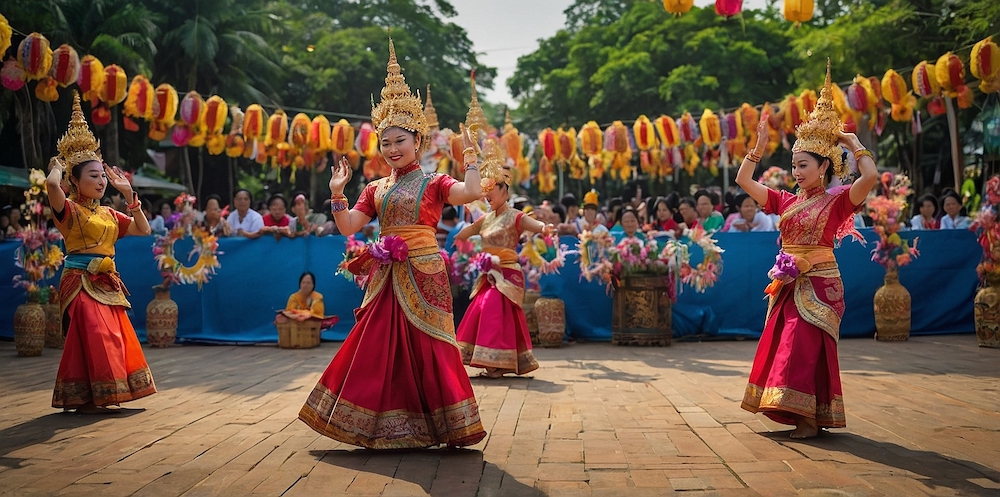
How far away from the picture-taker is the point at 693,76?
24.6 m

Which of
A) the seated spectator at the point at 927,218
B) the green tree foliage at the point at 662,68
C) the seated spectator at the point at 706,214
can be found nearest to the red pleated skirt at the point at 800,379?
the seated spectator at the point at 706,214

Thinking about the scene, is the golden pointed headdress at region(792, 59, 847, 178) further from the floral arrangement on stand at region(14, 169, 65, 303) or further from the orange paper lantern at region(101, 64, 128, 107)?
the orange paper lantern at region(101, 64, 128, 107)

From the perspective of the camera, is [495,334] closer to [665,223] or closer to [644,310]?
[644,310]

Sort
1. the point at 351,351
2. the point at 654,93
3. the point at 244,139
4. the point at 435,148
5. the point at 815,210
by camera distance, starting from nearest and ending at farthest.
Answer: the point at 351,351
the point at 815,210
the point at 244,139
the point at 435,148
the point at 654,93

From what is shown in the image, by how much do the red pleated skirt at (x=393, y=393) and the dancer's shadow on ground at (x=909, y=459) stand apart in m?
1.68

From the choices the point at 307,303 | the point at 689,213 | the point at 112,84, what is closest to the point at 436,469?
the point at 307,303

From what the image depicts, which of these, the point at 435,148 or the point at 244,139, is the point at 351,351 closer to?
the point at 244,139

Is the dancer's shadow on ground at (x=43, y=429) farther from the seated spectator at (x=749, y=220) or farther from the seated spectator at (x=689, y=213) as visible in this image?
the seated spectator at (x=749, y=220)

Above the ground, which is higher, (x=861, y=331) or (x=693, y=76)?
(x=693, y=76)

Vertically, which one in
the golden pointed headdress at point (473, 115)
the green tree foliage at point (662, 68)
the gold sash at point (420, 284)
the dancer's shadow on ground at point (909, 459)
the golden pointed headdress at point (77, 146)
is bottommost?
the dancer's shadow on ground at point (909, 459)

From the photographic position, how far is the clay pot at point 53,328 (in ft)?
32.3

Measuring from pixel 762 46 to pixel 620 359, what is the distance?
787 inches

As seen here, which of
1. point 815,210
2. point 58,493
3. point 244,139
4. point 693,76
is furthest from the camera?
point 693,76

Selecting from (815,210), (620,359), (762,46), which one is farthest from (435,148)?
(762,46)
